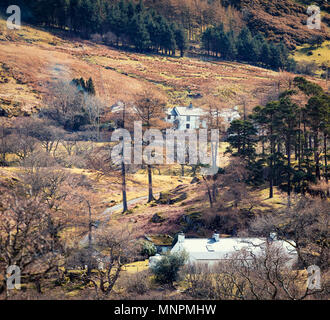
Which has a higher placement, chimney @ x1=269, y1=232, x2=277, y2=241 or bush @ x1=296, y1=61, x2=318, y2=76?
bush @ x1=296, y1=61, x2=318, y2=76

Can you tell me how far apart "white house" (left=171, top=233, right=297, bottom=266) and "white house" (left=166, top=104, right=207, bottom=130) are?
38130 mm

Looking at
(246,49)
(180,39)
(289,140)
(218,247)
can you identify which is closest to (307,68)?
(246,49)

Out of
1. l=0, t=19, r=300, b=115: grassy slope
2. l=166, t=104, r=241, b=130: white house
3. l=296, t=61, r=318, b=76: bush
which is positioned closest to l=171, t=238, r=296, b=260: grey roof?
l=166, t=104, r=241, b=130: white house

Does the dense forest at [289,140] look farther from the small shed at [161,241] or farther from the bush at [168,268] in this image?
the bush at [168,268]

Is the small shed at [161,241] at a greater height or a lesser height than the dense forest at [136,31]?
lesser

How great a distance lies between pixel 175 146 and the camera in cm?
6212

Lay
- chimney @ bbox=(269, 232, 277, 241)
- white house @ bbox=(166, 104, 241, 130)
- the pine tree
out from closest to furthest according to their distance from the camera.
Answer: chimney @ bbox=(269, 232, 277, 241) → white house @ bbox=(166, 104, 241, 130) → the pine tree

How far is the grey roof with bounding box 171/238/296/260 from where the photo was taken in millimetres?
31734

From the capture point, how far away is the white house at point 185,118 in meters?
71.7

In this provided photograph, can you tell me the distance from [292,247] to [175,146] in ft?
104

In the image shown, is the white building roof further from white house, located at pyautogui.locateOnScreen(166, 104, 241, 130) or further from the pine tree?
the pine tree

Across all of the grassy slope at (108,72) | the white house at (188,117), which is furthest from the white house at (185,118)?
the grassy slope at (108,72)

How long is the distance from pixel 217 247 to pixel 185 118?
43.2 metres

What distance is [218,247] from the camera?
32.8 metres
